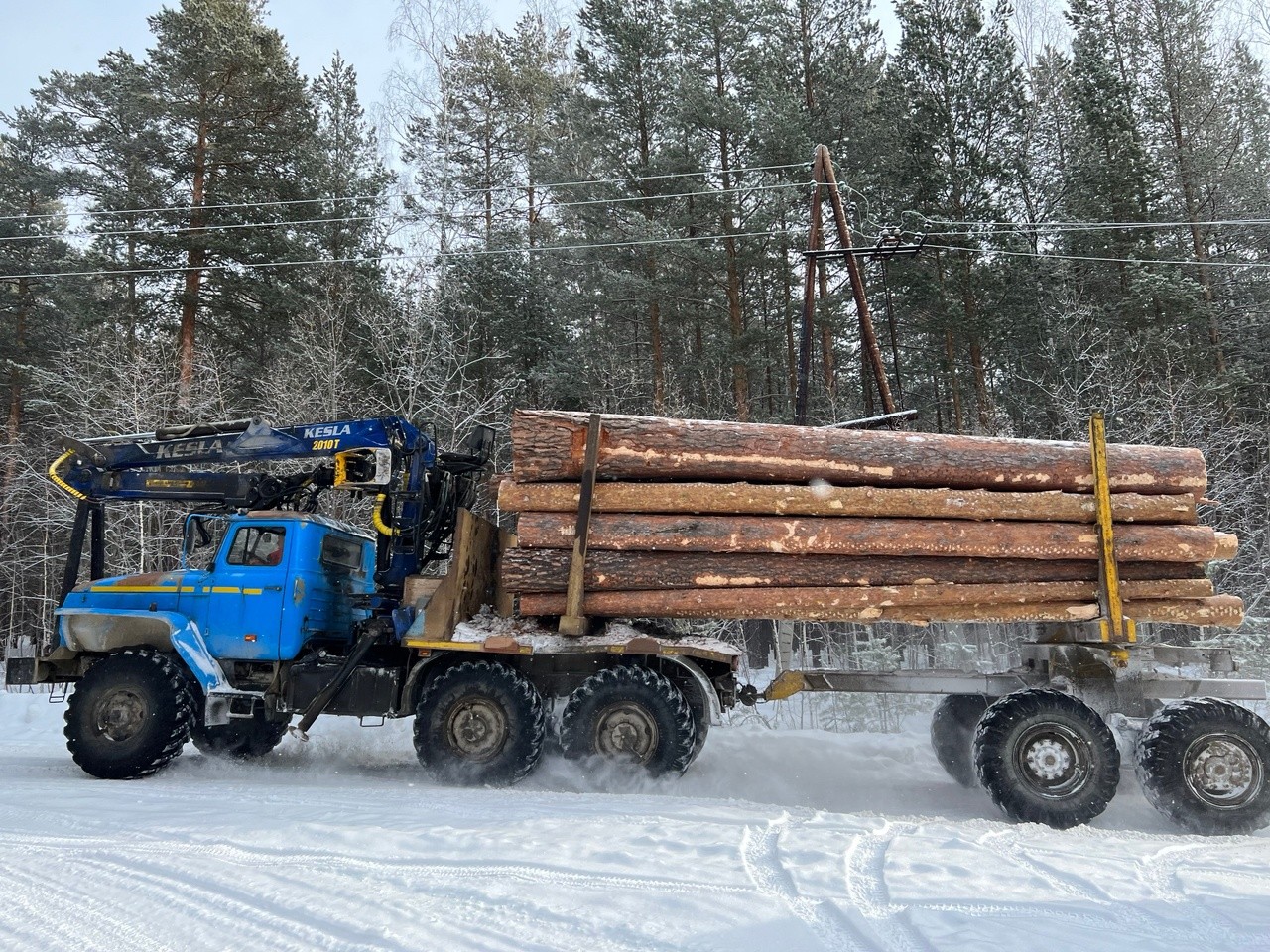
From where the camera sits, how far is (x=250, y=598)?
26.7 feet

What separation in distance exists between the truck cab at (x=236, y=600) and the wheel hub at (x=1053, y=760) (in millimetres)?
6494

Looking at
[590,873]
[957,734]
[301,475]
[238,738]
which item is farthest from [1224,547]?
[238,738]

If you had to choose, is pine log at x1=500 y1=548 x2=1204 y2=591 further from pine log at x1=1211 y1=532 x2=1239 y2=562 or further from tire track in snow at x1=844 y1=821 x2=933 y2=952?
tire track in snow at x1=844 y1=821 x2=933 y2=952

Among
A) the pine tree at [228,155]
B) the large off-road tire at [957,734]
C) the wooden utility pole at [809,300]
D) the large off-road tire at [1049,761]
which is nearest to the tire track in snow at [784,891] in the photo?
the large off-road tire at [1049,761]

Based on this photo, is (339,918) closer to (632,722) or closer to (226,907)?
(226,907)

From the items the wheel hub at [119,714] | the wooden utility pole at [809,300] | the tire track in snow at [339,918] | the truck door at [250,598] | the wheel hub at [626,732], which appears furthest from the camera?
the wooden utility pole at [809,300]

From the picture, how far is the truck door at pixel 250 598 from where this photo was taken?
8102 millimetres

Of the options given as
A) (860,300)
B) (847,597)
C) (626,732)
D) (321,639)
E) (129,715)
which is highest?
(860,300)

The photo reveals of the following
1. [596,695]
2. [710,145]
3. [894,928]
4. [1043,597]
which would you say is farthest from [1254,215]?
[894,928]

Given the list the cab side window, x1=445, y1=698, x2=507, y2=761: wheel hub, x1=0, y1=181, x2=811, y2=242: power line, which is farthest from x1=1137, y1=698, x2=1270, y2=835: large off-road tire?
x1=0, y1=181, x2=811, y2=242: power line

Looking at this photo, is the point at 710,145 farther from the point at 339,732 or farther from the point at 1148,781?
the point at 1148,781

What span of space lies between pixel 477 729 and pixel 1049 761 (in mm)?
4800

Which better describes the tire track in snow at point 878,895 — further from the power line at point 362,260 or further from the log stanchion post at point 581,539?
the power line at point 362,260

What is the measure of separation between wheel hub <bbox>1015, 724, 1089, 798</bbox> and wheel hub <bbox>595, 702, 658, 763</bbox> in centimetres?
297
